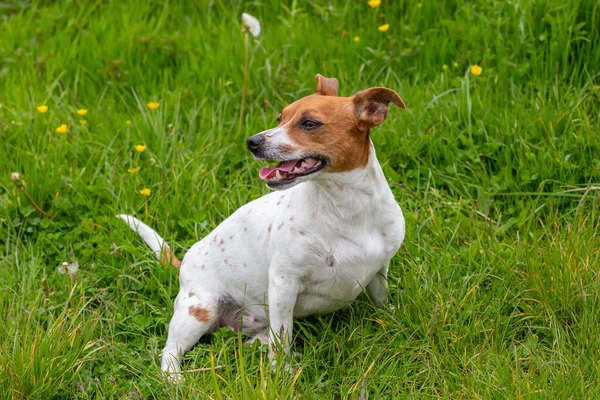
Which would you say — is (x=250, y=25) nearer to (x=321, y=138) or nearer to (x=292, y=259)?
(x=321, y=138)

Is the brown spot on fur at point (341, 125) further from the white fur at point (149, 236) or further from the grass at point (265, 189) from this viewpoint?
the white fur at point (149, 236)

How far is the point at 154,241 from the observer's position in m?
4.41

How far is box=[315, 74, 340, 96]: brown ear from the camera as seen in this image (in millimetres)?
3887

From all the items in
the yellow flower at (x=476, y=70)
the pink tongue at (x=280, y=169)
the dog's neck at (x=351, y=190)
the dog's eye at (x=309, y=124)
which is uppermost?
the dog's eye at (x=309, y=124)

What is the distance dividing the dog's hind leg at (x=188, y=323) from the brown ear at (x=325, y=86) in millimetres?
1149

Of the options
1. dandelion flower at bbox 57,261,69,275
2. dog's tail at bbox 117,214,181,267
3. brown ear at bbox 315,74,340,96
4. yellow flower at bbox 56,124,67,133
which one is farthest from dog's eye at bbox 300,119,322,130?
yellow flower at bbox 56,124,67,133

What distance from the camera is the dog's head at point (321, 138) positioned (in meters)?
3.46

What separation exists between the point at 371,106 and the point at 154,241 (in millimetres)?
1553

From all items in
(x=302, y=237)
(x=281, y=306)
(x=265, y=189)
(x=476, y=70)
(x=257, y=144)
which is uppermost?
(x=257, y=144)

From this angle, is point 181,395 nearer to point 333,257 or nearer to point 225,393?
point 225,393

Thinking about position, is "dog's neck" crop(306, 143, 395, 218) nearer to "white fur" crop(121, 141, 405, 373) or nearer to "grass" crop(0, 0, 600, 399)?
"white fur" crop(121, 141, 405, 373)

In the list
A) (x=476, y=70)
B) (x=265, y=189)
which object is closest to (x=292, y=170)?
(x=265, y=189)

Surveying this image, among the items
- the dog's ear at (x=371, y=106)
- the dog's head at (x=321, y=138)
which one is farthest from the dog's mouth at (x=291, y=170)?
the dog's ear at (x=371, y=106)

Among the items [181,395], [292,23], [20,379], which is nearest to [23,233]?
[20,379]
